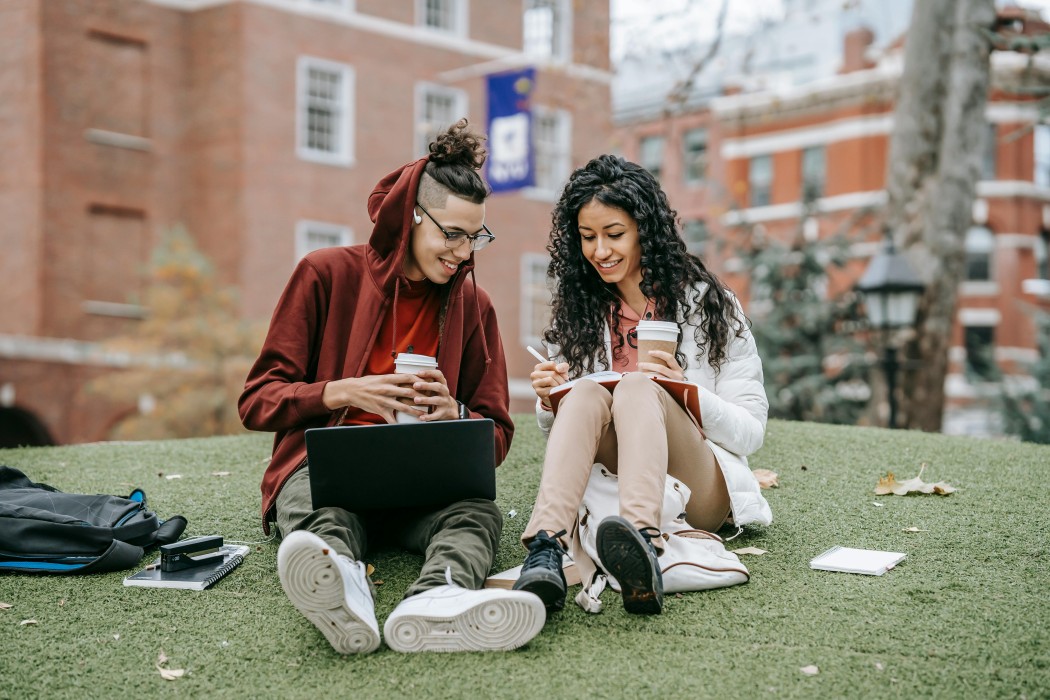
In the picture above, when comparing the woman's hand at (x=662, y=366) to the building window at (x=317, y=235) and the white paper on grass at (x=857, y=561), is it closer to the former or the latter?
the white paper on grass at (x=857, y=561)

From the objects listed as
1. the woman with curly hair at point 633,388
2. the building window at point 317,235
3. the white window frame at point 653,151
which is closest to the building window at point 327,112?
the building window at point 317,235

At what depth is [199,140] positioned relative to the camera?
22.1 metres

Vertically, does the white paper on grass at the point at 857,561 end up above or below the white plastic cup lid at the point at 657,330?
below

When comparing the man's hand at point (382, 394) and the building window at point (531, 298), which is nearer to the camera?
the man's hand at point (382, 394)

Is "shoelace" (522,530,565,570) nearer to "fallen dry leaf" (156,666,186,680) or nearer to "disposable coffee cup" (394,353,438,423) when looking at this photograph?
"disposable coffee cup" (394,353,438,423)

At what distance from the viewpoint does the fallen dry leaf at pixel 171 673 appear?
3025 millimetres

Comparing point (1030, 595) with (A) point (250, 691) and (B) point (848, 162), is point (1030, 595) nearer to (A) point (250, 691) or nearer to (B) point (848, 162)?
(A) point (250, 691)

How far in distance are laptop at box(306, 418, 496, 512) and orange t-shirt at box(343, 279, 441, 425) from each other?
393mm

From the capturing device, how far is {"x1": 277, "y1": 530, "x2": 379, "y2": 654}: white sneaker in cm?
296

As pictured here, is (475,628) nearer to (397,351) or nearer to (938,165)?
(397,351)

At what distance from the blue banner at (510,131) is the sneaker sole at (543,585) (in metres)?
14.4

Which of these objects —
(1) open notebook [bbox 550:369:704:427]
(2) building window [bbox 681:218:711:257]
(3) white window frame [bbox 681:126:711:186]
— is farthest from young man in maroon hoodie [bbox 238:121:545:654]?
(3) white window frame [bbox 681:126:711:186]

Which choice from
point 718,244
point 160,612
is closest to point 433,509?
point 160,612

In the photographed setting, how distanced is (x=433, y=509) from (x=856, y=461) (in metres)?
2.97
